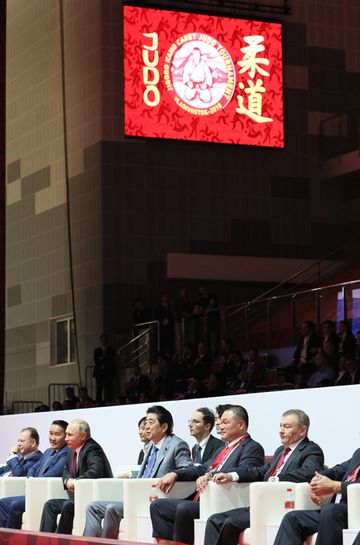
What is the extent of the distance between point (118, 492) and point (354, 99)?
42.6 ft

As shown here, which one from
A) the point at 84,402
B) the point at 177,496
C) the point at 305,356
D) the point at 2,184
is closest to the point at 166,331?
the point at 84,402

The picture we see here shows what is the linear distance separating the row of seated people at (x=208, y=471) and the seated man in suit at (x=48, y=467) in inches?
0.5

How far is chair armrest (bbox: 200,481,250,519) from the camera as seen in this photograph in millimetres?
8555

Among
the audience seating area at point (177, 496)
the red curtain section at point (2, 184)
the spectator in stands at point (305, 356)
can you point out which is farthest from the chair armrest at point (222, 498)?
the red curtain section at point (2, 184)

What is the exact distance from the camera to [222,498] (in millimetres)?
8570

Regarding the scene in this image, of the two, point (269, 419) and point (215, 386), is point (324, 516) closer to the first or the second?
point (269, 419)

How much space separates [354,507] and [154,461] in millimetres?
2953

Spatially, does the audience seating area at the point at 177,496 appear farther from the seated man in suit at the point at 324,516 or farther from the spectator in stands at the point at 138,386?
the spectator in stands at the point at 138,386

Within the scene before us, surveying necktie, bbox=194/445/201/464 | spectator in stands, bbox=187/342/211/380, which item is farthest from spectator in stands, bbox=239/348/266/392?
necktie, bbox=194/445/201/464

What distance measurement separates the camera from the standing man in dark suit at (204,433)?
375 inches

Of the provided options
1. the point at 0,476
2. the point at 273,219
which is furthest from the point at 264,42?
the point at 0,476

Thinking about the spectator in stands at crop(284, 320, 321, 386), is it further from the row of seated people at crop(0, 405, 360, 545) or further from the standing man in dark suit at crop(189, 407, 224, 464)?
the standing man in dark suit at crop(189, 407, 224, 464)

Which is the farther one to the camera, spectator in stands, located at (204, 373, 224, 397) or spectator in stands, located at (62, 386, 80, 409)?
spectator in stands, located at (62, 386, 80, 409)

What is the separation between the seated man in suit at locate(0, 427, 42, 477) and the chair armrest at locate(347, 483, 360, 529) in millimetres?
5310
